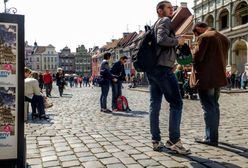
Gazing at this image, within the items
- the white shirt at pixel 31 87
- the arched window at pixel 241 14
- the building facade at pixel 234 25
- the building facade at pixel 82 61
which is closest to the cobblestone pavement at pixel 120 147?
the white shirt at pixel 31 87

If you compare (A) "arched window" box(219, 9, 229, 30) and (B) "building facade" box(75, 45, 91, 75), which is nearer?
(A) "arched window" box(219, 9, 229, 30)

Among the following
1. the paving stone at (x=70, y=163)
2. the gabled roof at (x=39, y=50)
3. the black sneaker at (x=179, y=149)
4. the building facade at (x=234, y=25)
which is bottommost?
the paving stone at (x=70, y=163)

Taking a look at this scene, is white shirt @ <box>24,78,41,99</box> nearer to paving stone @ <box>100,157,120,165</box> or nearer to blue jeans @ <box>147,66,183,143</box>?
blue jeans @ <box>147,66,183,143</box>

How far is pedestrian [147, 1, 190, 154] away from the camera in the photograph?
16.8ft

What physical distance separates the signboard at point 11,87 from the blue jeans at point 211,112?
288cm

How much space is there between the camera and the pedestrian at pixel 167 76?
5133 millimetres

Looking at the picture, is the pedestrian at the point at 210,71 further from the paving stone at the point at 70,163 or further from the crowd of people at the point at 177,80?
the paving stone at the point at 70,163

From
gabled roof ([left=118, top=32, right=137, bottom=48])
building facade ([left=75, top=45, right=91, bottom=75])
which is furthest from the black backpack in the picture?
building facade ([left=75, top=45, right=91, bottom=75])

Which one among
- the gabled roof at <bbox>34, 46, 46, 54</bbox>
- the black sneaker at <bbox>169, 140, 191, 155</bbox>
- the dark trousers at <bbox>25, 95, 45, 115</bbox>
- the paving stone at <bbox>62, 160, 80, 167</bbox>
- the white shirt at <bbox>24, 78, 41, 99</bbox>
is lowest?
the paving stone at <bbox>62, 160, 80, 167</bbox>

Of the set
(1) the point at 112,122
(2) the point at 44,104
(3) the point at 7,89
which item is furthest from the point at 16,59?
(2) the point at 44,104

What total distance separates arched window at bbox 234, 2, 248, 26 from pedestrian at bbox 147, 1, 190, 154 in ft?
117

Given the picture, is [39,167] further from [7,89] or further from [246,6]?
[246,6]

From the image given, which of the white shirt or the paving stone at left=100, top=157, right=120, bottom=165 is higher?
the white shirt

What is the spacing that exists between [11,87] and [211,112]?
10.1 ft
